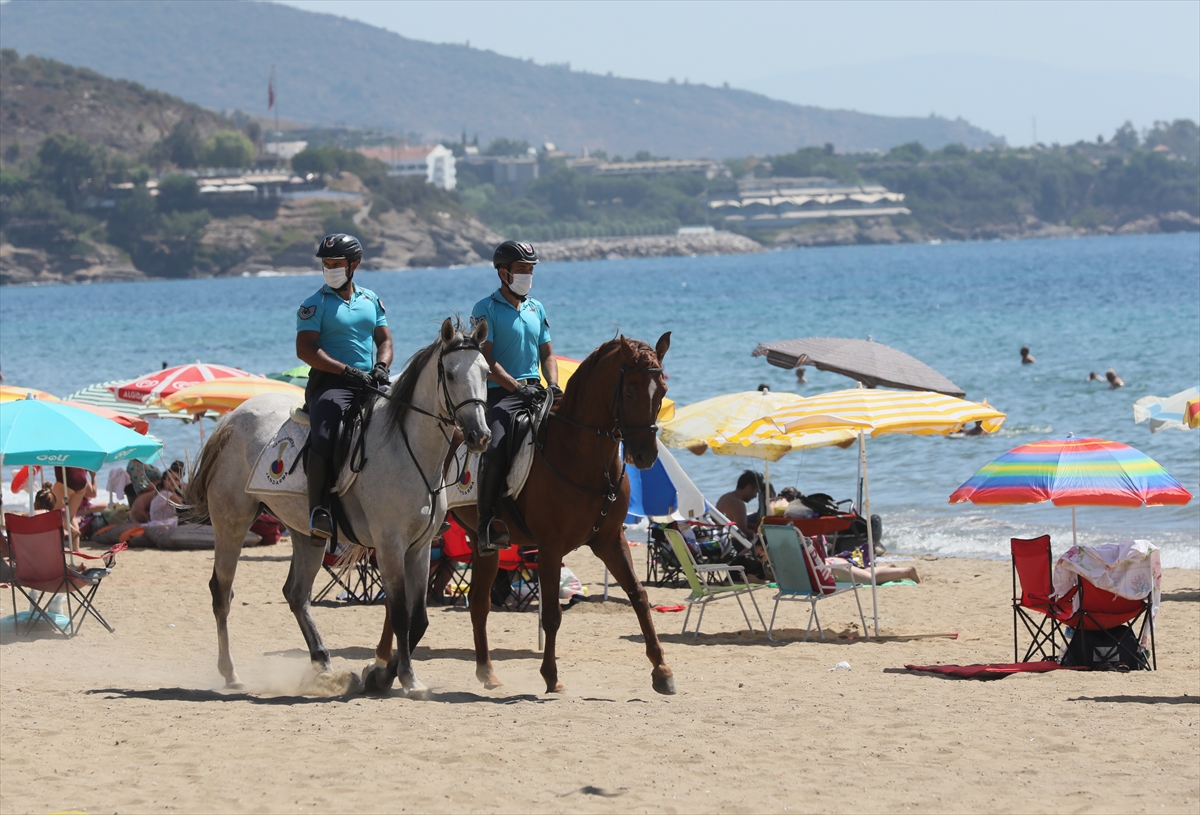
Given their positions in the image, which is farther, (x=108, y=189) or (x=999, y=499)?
(x=108, y=189)

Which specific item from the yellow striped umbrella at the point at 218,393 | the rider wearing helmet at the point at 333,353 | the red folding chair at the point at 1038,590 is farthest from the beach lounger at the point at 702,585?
the yellow striped umbrella at the point at 218,393

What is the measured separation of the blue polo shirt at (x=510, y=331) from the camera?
8.97 metres

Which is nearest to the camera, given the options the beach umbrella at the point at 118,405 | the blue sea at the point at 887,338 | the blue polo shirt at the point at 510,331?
the blue polo shirt at the point at 510,331

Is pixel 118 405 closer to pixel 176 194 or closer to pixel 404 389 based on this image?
pixel 404 389

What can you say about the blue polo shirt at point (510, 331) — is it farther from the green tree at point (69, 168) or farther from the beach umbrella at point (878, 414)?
the green tree at point (69, 168)

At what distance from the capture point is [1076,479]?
10.4 metres

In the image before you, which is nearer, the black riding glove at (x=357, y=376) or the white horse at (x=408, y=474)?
the white horse at (x=408, y=474)

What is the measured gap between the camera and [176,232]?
17475 centimetres

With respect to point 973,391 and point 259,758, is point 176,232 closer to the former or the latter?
point 973,391

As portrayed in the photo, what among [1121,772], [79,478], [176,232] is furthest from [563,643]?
[176,232]

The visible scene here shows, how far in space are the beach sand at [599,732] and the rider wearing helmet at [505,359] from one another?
45.8 inches

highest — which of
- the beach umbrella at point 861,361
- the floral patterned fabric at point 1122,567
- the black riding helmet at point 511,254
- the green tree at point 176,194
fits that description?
the green tree at point 176,194

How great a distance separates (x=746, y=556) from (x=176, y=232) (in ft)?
557

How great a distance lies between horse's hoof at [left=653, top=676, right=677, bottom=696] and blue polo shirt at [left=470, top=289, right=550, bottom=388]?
1.97m
